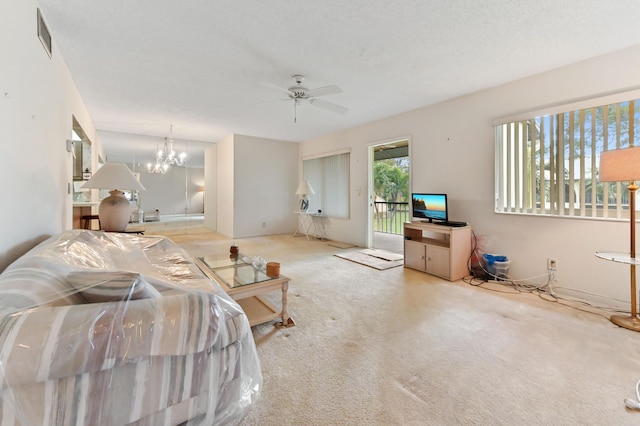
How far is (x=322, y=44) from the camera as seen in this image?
238 centimetres

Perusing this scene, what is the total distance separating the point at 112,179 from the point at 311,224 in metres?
4.40

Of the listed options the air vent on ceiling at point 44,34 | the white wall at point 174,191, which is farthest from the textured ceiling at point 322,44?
the white wall at point 174,191

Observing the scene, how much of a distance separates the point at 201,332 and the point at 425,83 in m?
3.46

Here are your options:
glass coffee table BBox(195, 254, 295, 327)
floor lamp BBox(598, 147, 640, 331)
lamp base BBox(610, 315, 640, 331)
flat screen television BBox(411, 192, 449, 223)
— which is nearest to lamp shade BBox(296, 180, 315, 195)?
flat screen television BBox(411, 192, 449, 223)

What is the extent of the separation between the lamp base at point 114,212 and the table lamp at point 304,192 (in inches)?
139

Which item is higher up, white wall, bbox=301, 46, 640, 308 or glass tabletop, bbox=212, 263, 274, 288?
white wall, bbox=301, 46, 640, 308

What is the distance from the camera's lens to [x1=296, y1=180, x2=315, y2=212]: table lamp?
6062 mm

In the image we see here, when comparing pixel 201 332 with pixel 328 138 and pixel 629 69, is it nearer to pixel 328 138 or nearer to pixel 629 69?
pixel 629 69

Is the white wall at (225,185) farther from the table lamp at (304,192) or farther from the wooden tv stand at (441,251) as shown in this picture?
the wooden tv stand at (441,251)

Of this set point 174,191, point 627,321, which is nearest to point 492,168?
point 627,321

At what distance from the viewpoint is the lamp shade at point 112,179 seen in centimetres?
274

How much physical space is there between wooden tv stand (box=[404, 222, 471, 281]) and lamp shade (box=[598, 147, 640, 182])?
1390 millimetres

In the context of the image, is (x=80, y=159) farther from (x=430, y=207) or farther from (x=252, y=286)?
(x=430, y=207)

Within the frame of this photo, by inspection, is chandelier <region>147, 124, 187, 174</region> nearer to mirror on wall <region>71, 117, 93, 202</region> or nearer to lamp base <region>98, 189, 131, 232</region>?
mirror on wall <region>71, 117, 93, 202</region>
